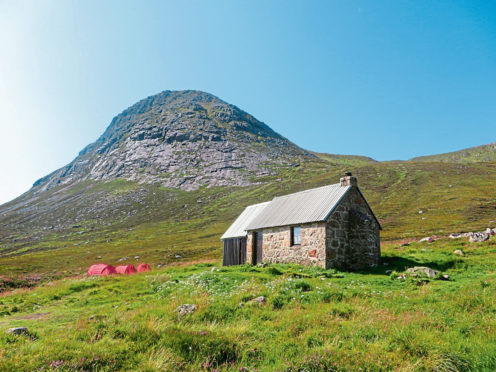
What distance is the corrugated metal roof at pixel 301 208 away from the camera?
81.1 feet

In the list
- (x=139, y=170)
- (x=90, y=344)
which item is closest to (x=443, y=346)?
(x=90, y=344)

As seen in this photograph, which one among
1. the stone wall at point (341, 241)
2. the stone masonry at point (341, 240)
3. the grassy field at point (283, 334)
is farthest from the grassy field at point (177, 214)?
the grassy field at point (283, 334)

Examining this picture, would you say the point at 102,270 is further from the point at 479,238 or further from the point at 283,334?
the point at 479,238

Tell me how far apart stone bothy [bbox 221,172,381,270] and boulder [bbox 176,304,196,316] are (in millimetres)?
13801

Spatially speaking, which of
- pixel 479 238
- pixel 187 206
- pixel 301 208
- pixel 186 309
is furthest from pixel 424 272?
pixel 187 206

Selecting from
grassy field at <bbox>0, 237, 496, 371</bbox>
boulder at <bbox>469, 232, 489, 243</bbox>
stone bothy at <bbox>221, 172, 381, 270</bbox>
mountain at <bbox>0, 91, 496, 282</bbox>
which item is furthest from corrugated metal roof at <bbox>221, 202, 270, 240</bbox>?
mountain at <bbox>0, 91, 496, 282</bbox>

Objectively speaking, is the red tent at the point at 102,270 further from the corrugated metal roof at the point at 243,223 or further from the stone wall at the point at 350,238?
the stone wall at the point at 350,238

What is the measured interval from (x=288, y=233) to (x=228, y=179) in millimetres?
145811

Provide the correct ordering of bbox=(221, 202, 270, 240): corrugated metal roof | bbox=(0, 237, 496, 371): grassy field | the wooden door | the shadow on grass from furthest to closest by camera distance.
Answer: bbox=(221, 202, 270, 240): corrugated metal roof < the wooden door < the shadow on grass < bbox=(0, 237, 496, 371): grassy field

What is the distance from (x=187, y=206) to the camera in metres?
140

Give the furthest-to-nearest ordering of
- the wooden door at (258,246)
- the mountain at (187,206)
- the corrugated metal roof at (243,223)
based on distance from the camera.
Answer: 1. the mountain at (187,206)
2. the corrugated metal roof at (243,223)
3. the wooden door at (258,246)

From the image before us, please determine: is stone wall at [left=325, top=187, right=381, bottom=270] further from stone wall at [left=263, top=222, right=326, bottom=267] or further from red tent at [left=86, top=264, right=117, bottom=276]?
red tent at [left=86, top=264, right=117, bottom=276]

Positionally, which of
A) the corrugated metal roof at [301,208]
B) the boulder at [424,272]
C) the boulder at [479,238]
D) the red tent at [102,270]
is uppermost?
the corrugated metal roof at [301,208]

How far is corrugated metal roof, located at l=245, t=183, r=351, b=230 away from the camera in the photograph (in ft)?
81.1
